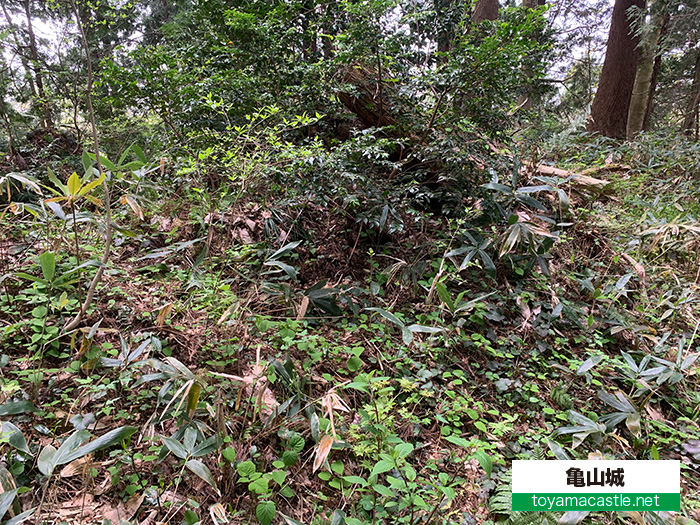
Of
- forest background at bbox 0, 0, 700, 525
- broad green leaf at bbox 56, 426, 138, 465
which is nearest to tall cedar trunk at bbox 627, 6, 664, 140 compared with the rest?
forest background at bbox 0, 0, 700, 525

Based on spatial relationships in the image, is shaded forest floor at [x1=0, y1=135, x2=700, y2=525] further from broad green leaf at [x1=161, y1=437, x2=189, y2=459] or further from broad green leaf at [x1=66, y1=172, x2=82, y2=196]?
broad green leaf at [x1=66, y1=172, x2=82, y2=196]

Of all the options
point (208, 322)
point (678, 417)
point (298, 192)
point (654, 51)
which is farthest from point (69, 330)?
point (654, 51)

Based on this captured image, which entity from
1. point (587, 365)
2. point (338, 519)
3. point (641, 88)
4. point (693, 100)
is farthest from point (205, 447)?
point (693, 100)

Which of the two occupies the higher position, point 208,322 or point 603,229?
point 603,229

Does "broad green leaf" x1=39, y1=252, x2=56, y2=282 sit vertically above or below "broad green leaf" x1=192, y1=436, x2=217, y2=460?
above

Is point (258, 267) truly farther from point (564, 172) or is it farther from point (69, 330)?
point (564, 172)

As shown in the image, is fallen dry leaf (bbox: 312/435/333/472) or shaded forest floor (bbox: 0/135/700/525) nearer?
fallen dry leaf (bbox: 312/435/333/472)

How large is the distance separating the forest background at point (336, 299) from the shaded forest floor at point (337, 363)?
17 millimetres

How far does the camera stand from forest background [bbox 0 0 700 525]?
62.7 inches

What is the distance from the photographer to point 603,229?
358 cm


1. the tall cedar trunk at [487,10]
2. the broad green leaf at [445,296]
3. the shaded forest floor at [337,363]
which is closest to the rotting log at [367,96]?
the shaded forest floor at [337,363]

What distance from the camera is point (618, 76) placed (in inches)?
246

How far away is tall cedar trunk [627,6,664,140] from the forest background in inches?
115

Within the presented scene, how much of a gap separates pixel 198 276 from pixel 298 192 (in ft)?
3.17
